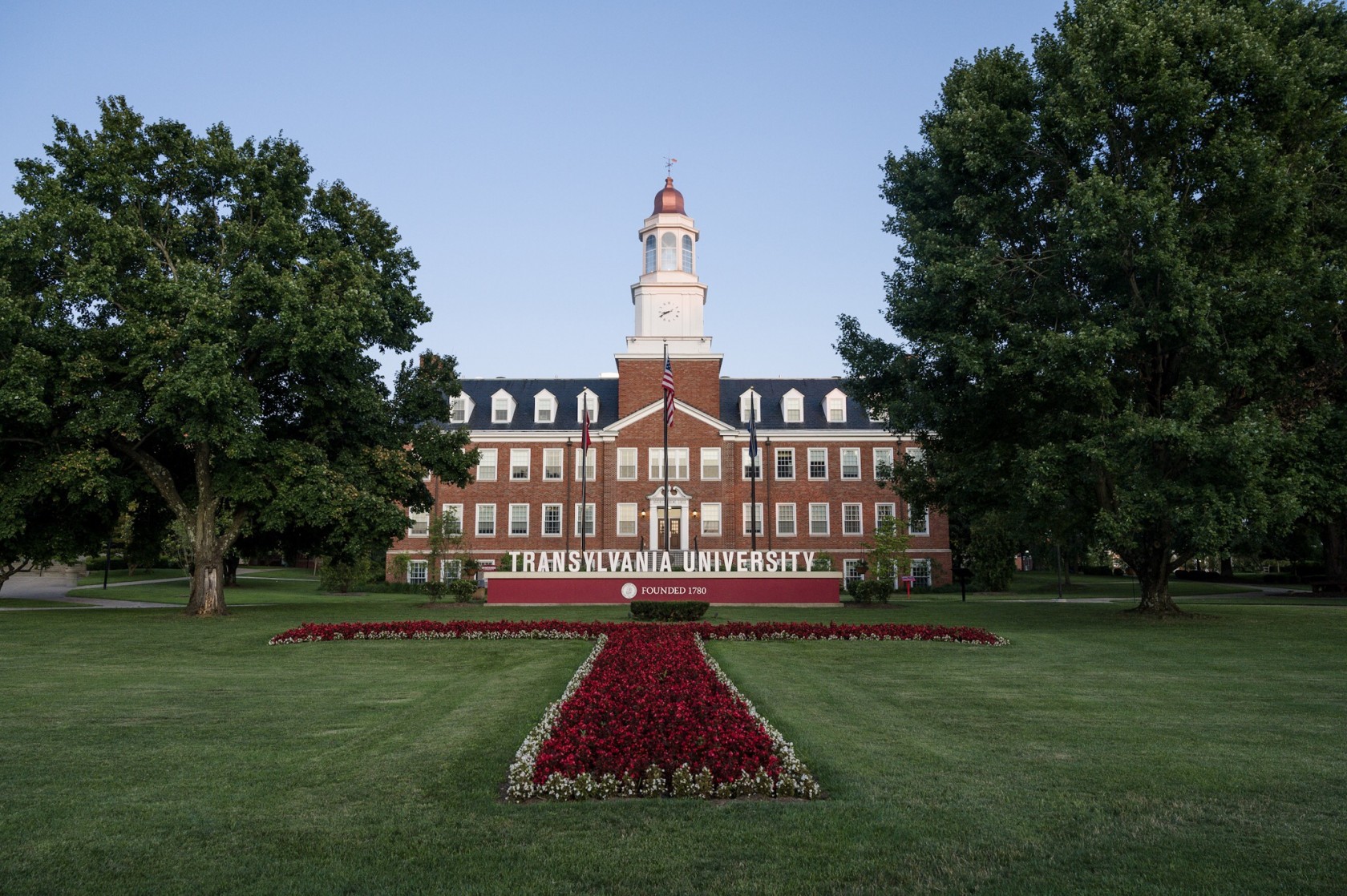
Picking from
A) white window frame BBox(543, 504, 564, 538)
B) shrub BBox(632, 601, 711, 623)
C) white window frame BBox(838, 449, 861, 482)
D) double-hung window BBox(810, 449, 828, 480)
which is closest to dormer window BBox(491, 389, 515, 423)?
white window frame BBox(543, 504, 564, 538)

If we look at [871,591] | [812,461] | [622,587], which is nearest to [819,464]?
[812,461]

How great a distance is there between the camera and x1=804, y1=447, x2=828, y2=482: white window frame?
5766cm

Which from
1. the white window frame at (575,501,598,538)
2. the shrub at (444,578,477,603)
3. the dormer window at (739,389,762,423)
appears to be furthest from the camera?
the dormer window at (739,389,762,423)

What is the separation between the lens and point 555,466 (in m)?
58.2

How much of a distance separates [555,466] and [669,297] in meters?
12.6

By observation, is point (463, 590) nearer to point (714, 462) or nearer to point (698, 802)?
point (714, 462)

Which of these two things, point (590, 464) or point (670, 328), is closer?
point (670, 328)

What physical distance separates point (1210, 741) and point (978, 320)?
1632 cm

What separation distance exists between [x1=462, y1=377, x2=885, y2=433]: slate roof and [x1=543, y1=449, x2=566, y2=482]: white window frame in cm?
151

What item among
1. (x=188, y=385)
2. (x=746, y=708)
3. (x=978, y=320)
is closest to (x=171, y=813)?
(x=746, y=708)

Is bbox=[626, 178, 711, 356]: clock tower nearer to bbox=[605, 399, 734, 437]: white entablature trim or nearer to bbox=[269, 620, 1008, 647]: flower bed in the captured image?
bbox=[605, 399, 734, 437]: white entablature trim

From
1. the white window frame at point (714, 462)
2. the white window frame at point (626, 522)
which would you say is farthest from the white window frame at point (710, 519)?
the white window frame at point (626, 522)

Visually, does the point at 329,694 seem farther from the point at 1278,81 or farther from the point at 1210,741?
the point at 1278,81

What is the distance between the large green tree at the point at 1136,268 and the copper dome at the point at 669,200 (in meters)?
27.8
